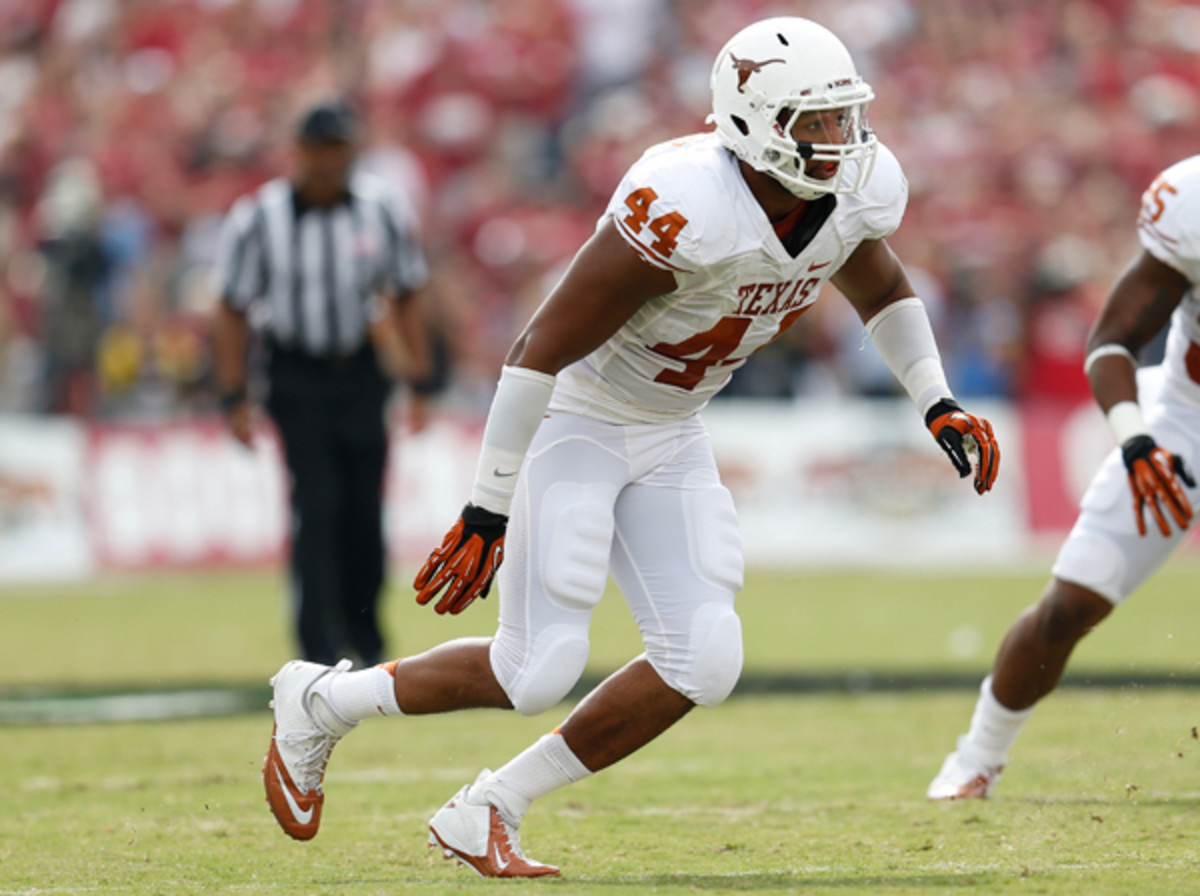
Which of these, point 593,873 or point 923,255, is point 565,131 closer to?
point 923,255

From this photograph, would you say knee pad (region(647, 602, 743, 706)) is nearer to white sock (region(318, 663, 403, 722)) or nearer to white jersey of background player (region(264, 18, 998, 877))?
white jersey of background player (region(264, 18, 998, 877))

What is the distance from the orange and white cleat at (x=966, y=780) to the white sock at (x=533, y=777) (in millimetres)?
1064

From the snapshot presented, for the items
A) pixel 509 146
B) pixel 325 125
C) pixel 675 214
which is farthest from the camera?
pixel 509 146

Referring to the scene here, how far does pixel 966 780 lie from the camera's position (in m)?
4.30

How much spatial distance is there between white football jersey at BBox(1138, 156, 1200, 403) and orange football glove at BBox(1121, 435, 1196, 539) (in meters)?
0.44

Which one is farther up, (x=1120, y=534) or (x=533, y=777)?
(x=1120, y=534)

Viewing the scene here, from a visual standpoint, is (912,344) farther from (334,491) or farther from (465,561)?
(334,491)

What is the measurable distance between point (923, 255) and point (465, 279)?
9.15 ft

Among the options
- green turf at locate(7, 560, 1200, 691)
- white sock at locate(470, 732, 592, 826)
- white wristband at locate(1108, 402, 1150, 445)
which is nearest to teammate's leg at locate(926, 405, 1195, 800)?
white wristband at locate(1108, 402, 1150, 445)

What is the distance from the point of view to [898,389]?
35.8 ft

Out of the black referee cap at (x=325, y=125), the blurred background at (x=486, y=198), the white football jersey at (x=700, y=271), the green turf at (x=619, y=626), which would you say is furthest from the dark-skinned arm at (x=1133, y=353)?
the blurred background at (x=486, y=198)

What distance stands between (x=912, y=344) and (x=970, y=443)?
30 centimetres

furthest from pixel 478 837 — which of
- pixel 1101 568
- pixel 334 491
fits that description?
pixel 334 491

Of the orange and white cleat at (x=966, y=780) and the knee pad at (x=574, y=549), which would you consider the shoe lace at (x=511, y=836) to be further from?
the orange and white cleat at (x=966, y=780)
